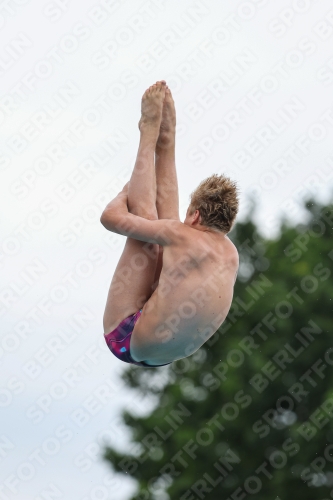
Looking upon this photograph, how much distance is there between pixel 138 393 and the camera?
2222cm

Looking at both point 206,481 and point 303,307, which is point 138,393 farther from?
point 303,307

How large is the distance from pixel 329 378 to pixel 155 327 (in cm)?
1442

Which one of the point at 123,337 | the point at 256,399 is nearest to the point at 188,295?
the point at 123,337

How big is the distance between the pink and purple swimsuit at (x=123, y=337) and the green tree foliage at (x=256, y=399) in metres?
13.1

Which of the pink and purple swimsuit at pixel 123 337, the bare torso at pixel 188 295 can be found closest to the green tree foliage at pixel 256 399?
the pink and purple swimsuit at pixel 123 337

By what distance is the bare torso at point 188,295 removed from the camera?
6.83 meters

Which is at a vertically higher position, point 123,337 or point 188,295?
point 188,295

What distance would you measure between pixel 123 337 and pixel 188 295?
708mm

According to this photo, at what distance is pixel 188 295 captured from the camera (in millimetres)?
6812

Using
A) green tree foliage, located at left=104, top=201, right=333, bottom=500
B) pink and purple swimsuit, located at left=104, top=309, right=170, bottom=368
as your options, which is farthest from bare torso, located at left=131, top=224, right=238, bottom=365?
green tree foliage, located at left=104, top=201, right=333, bottom=500

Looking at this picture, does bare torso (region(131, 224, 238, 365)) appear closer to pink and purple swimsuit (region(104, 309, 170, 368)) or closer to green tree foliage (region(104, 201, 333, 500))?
pink and purple swimsuit (region(104, 309, 170, 368))

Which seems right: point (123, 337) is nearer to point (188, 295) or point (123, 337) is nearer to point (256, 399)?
point (188, 295)

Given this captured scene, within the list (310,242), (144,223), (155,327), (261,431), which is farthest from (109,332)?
(310,242)

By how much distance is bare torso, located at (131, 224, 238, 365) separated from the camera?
6.83m
